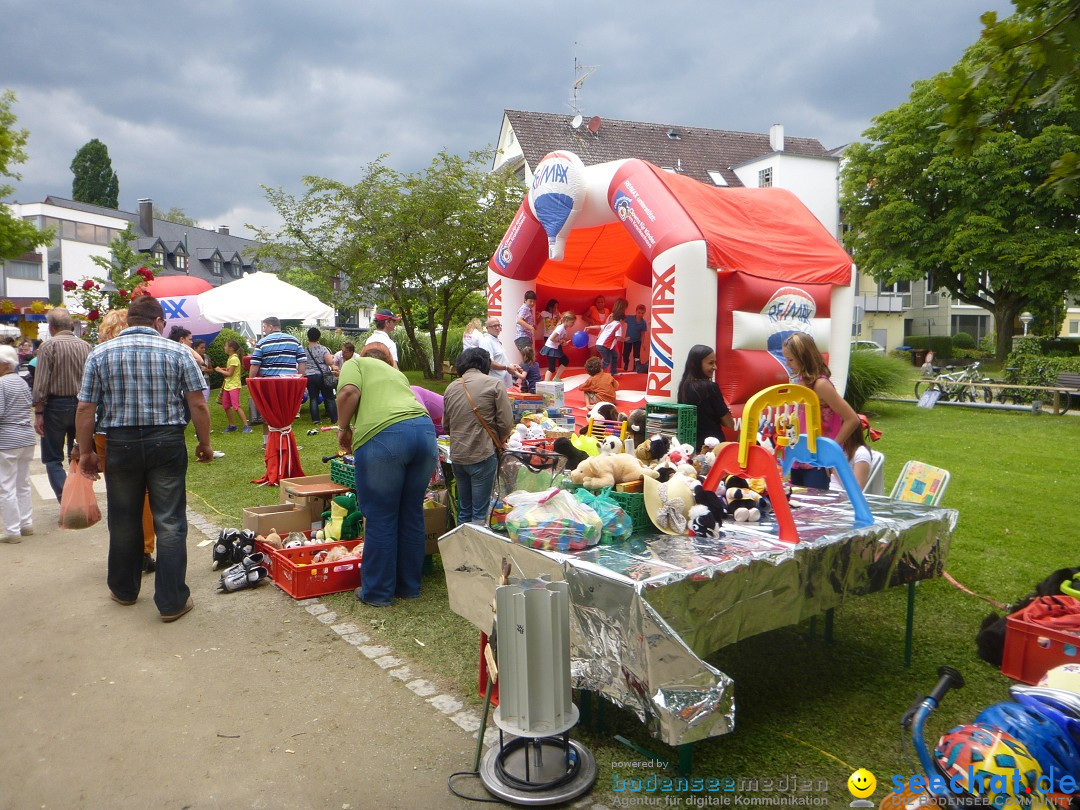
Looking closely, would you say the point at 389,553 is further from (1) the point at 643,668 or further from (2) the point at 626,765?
(1) the point at 643,668

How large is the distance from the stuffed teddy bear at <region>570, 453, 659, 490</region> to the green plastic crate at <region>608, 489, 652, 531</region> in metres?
0.07

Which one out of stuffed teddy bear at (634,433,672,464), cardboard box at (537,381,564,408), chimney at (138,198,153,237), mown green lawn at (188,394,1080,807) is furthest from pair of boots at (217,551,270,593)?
chimney at (138,198,153,237)

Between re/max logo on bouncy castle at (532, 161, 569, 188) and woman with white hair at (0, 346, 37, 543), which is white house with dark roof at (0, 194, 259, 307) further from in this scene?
woman with white hair at (0, 346, 37, 543)

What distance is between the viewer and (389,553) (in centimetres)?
487

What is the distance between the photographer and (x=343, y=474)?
5.82 metres

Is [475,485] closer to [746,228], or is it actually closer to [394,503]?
[394,503]

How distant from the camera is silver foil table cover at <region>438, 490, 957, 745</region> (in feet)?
8.36

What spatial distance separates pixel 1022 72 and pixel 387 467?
3733 millimetres

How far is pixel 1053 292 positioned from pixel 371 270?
2236 centimetres

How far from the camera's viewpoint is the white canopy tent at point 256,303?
42.3 ft

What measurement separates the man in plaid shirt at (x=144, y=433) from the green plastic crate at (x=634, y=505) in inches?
101

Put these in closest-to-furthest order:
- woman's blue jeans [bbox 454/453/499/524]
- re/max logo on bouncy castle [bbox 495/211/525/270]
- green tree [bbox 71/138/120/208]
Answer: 1. woman's blue jeans [bbox 454/453/499/524]
2. re/max logo on bouncy castle [bbox 495/211/525/270]
3. green tree [bbox 71/138/120/208]

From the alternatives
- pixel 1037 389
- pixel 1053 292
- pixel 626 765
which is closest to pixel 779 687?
pixel 626 765

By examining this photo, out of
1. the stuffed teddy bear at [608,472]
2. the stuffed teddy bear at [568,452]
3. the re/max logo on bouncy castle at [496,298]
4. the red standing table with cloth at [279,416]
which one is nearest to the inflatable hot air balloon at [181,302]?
the re/max logo on bouncy castle at [496,298]
